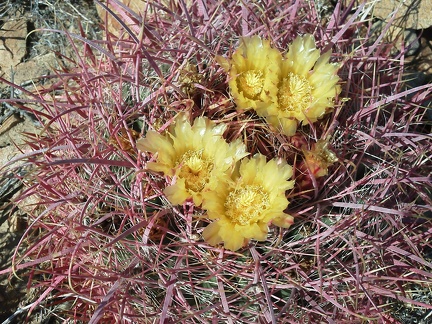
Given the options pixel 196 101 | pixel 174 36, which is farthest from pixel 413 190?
pixel 174 36

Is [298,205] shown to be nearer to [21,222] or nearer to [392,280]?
[392,280]

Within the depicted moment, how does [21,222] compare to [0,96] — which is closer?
[21,222]

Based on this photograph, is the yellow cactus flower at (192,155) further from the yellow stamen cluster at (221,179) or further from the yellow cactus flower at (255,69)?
the yellow cactus flower at (255,69)

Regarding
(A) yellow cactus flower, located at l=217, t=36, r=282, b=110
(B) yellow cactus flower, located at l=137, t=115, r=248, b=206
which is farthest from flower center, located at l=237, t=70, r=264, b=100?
(B) yellow cactus flower, located at l=137, t=115, r=248, b=206

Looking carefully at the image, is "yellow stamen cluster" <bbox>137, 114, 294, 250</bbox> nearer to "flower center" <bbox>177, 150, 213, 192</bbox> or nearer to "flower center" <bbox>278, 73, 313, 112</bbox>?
"flower center" <bbox>177, 150, 213, 192</bbox>

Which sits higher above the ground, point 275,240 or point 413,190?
point 275,240

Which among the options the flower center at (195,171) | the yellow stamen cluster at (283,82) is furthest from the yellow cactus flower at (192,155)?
the yellow stamen cluster at (283,82)
